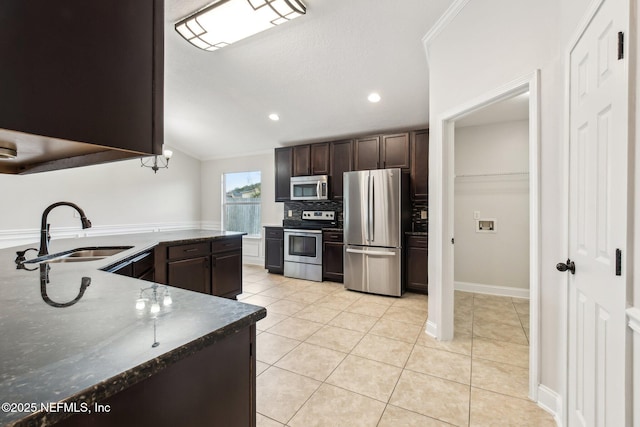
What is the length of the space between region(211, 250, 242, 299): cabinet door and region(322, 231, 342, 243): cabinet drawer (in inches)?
56.3

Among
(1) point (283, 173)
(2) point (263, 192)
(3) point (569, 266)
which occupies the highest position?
(1) point (283, 173)

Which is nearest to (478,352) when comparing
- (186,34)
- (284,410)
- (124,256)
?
(284,410)

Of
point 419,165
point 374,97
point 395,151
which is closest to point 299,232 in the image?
point 395,151

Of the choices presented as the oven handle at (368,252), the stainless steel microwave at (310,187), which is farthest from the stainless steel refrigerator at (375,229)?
the stainless steel microwave at (310,187)

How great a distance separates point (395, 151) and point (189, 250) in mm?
2972

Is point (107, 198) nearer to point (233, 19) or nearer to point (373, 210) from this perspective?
point (233, 19)

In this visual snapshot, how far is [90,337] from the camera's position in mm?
698

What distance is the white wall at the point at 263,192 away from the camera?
5613 millimetres

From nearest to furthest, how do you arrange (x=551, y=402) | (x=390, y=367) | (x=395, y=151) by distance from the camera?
(x=551, y=402) < (x=390, y=367) < (x=395, y=151)

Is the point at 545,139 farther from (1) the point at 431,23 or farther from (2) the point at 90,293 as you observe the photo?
(2) the point at 90,293

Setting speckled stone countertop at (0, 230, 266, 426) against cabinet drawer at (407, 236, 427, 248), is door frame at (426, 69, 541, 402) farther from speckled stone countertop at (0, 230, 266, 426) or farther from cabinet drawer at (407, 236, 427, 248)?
speckled stone countertop at (0, 230, 266, 426)

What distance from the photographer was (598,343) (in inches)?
44.2

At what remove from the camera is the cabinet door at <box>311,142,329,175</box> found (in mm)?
4594

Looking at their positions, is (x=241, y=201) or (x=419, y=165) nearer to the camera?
(x=419, y=165)
